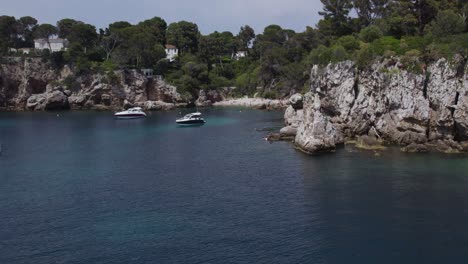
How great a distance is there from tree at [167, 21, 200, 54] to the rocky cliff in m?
40.0

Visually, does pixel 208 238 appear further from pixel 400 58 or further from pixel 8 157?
pixel 400 58

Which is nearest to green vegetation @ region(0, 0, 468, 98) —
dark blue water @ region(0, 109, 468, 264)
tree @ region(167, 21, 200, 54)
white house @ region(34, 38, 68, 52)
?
tree @ region(167, 21, 200, 54)

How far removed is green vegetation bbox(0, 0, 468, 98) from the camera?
103375mm

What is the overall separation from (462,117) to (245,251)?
45.2 meters

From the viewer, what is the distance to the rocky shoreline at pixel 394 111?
69.7 metres

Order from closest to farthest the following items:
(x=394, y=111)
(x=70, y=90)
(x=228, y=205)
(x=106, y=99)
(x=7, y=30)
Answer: (x=228, y=205)
(x=394, y=111)
(x=70, y=90)
(x=106, y=99)
(x=7, y=30)

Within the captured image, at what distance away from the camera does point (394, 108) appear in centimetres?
7462

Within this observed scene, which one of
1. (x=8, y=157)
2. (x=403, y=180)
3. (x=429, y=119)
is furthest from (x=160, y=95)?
(x=403, y=180)

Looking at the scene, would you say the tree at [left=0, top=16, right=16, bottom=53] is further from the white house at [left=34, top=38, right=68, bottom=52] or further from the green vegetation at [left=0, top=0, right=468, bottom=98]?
the white house at [left=34, top=38, right=68, bottom=52]

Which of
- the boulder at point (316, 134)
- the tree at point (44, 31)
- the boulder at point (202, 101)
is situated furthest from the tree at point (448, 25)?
the tree at point (44, 31)

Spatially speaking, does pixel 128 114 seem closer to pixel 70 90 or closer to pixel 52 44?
pixel 70 90

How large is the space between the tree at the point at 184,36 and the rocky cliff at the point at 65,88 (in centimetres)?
4001

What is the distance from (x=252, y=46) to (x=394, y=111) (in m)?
130

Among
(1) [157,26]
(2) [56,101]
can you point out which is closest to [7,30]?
(2) [56,101]
